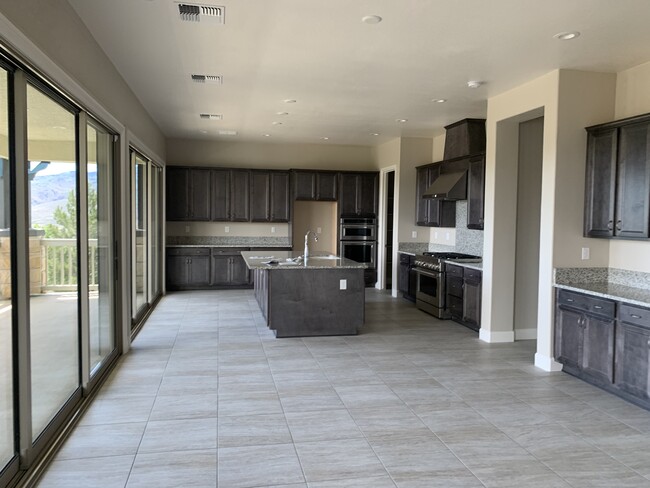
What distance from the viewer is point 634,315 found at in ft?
13.1

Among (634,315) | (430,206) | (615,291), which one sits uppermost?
(430,206)

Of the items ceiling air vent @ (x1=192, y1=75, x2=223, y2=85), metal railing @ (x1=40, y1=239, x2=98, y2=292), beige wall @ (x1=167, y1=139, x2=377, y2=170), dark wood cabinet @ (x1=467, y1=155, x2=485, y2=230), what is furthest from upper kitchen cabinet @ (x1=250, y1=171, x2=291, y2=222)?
metal railing @ (x1=40, y1=239, x2=98, y2=292)

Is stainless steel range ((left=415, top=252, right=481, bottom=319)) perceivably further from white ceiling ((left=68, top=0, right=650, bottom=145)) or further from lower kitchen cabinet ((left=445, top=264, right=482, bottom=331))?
white ceiling ((left=68, top=0, right=650, bottom=145))

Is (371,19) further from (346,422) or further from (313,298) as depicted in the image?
(313,298)

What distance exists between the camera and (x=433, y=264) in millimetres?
7555

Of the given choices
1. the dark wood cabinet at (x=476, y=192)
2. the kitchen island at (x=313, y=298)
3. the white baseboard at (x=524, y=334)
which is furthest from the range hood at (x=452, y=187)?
the white baseboard at (x=524, y=334)

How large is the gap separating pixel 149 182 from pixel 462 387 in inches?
228

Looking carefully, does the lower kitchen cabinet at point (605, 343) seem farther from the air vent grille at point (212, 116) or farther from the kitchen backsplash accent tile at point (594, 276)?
the air vent grille at point (212, 116)

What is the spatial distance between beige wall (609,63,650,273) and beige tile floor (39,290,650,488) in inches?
50.1

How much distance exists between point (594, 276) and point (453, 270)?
219 centimetres

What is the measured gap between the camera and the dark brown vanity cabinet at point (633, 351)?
12.8 ft

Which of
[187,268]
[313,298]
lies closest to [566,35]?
[313,298]

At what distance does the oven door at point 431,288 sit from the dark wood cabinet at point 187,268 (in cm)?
411

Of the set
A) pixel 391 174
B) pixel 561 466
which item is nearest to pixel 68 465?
pixel 561 466
